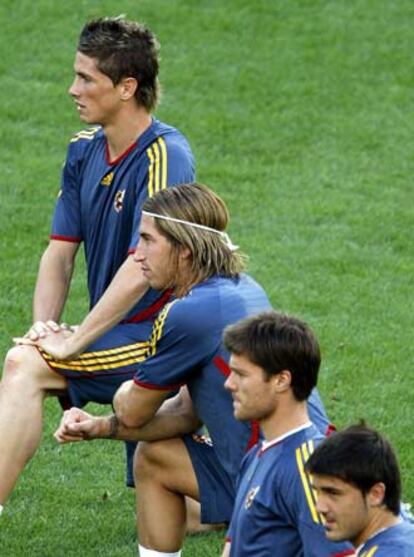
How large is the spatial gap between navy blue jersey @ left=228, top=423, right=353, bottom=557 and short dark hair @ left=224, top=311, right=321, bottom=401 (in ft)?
0.61

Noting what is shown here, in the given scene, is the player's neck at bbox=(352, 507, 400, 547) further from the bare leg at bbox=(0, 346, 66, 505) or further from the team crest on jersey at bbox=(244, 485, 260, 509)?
the bare leg at bbox=(0, 346, 66, 505)

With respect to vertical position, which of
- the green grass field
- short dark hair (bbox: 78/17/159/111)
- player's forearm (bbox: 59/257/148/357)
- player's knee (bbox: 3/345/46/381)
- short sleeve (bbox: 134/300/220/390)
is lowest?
the green grass field

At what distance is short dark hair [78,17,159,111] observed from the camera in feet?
25.1

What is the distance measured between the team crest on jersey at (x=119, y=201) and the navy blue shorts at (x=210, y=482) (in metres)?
1.15

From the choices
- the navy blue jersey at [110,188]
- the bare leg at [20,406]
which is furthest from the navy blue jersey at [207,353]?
the navy blue jersey at [110,188]

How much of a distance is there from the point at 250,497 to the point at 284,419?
0.29m

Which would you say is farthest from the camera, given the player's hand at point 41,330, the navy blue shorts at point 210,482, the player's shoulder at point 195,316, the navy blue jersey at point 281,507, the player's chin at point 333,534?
the player's hand at point 41,330

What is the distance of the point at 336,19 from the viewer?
53.0 feet

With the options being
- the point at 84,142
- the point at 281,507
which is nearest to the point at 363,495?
the point at 281,507

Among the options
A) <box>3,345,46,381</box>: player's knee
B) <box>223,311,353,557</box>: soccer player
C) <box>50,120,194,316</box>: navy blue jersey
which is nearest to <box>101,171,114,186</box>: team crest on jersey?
<box>50,120,194,316</box>: navy blue jersey

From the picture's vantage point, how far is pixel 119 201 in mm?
7633

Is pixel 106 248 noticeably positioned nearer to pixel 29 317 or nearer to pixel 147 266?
pixel 147 266

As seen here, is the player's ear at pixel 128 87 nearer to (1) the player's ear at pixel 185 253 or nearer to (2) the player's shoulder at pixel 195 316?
(1) the player's ear at pixel 185 253

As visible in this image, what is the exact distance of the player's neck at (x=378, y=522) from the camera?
520 cm
